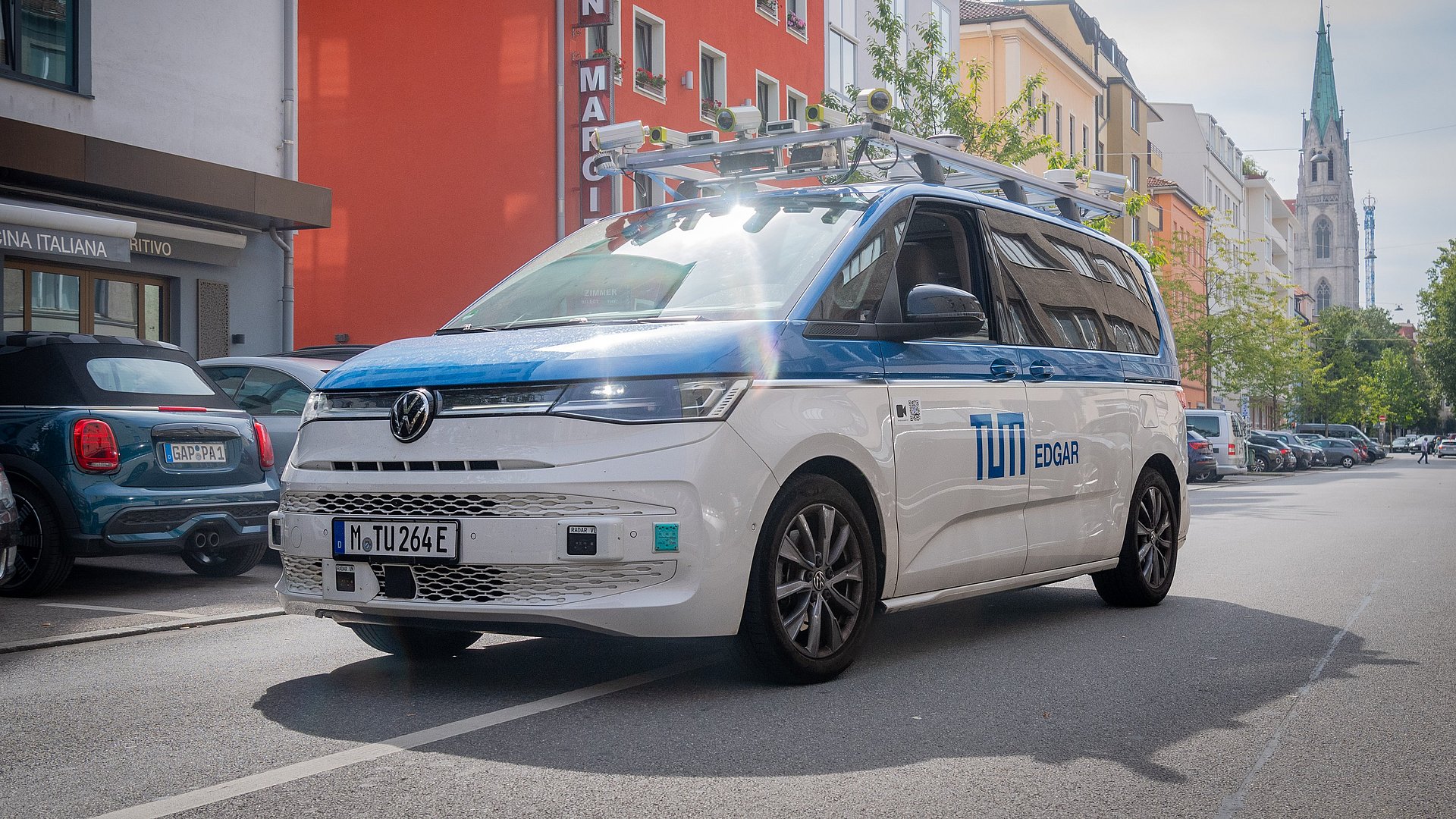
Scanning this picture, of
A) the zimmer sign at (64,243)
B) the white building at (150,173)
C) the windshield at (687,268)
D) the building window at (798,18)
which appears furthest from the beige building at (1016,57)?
the windshield at (687,268)

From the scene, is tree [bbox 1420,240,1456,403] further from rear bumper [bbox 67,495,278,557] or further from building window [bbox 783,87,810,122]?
rear bumper [bbox 67,495,278,557]

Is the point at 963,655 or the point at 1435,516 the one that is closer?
the point at 963,655

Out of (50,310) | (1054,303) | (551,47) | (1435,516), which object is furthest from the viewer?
(551,47)

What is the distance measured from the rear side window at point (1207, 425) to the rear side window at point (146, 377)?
1263 inches

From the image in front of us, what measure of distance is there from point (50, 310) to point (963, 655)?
42.8 feet

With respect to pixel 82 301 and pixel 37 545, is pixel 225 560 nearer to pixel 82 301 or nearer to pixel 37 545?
pixel 37 545

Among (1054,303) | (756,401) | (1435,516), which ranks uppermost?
A: (1054,303)

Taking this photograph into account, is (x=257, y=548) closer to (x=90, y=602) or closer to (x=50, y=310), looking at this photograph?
(x=90, y=602)

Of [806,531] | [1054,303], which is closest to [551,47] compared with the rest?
[1054,303]

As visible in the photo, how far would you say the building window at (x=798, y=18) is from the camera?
3500cm

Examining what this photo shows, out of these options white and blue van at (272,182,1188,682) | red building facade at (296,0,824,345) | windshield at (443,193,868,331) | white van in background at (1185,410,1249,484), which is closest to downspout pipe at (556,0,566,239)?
red building facade at (296,0,824,345)

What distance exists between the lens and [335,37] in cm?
2723

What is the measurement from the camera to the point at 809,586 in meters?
5.53

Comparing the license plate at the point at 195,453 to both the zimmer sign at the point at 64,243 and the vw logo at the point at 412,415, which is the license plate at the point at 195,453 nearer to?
the vw logo at the point at 412,415
